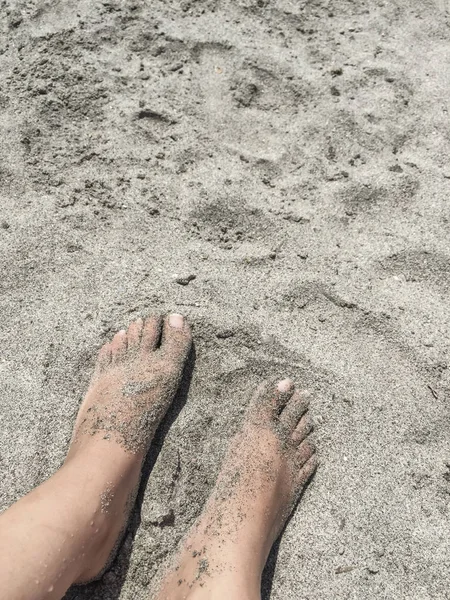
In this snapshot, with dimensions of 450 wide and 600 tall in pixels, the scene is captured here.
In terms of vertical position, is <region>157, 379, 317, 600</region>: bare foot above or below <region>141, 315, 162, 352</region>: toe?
below

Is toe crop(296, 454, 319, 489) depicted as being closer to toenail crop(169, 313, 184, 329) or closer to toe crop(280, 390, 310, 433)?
toe crop(280, 390, 310, 433)

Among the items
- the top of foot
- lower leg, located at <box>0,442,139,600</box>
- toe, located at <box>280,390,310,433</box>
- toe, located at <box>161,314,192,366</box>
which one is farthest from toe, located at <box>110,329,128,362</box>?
toe, located at <box>280,390,310,433</box>

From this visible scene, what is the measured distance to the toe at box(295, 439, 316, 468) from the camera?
1489mm

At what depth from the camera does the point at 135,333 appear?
1594mm

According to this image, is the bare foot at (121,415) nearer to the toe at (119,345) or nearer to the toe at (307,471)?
the toe at (119,345)

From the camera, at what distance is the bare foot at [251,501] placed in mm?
1300

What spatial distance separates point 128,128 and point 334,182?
0.76m

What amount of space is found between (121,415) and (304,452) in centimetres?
56

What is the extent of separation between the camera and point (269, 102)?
1.87 meters

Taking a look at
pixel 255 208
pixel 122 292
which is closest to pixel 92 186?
pixel 122 292

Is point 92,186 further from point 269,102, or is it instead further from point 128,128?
point 269,102

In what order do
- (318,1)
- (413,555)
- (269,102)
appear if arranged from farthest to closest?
(318,1)
(269,102)
(413,555)

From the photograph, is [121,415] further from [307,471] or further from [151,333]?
[307,471]

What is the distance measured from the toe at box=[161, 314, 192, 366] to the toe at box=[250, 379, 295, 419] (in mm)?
256
